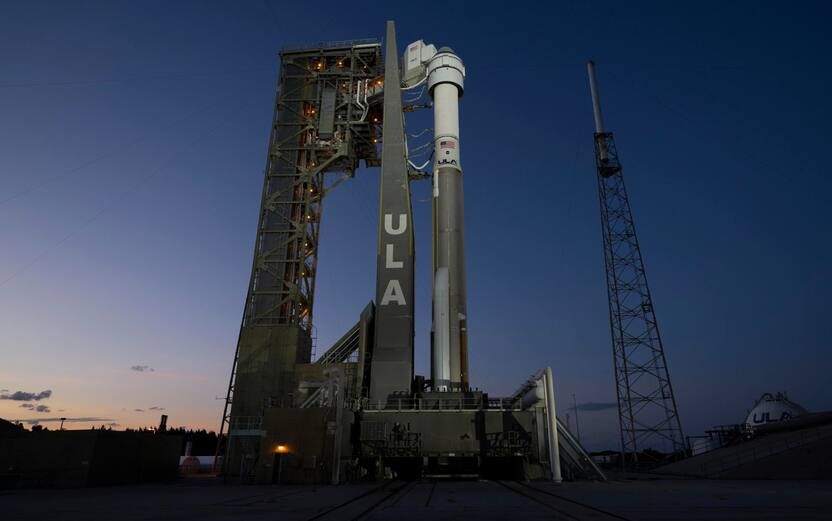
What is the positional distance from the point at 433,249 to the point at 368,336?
851 cm

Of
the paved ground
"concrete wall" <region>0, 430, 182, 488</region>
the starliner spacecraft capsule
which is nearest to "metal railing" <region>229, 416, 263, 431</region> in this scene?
"concrete wall" <region>0, 430, 182, 488</region>

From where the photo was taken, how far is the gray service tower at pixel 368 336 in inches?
1089

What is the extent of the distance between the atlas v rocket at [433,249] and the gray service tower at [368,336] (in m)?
0.10

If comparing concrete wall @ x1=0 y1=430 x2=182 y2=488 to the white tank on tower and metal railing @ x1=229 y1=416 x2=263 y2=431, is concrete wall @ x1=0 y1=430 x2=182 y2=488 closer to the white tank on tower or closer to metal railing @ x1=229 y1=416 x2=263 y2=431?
metal railing @ x1=229 y1=416 x2=263 y2=431

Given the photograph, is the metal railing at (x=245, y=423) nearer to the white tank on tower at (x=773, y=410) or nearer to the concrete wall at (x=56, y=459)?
the concrete wall at (x=56, y=459)

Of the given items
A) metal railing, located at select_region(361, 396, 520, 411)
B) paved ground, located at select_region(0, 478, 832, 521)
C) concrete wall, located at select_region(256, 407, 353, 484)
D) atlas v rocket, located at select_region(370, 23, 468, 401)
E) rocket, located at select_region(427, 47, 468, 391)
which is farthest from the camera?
rocket, located at select_region(427, 47, 468, 391)

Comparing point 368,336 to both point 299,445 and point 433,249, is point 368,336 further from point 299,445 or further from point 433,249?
point 299,445

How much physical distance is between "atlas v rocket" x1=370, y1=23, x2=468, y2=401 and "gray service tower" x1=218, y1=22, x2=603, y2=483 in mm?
103

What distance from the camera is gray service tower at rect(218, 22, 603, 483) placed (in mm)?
27656

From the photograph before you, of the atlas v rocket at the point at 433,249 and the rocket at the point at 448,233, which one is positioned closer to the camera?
the atlas v rocket at the point at 433,249

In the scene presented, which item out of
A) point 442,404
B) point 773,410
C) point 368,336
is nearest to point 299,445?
point 442,404

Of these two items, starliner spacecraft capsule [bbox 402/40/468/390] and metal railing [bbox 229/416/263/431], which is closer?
starliner spacecraft capsule [bbox 402/40/468/390]

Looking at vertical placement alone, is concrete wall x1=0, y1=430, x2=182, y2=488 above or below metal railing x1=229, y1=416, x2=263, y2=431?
below

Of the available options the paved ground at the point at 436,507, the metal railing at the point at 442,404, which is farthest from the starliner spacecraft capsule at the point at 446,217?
the paved ground at the point at 436,507
